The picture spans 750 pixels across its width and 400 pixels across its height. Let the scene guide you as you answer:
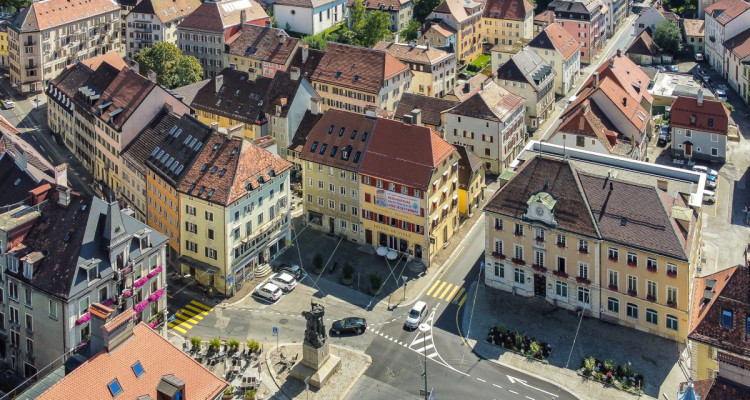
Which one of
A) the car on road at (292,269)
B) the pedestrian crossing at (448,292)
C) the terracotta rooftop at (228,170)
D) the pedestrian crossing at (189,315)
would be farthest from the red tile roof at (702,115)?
the pedestrian crossing at (189,315)

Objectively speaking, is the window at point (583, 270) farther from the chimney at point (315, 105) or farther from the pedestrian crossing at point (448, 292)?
the chimney at point (315, 105)

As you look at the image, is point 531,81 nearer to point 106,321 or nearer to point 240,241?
point 240,241

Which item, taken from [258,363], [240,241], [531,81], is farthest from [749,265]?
[531,81]

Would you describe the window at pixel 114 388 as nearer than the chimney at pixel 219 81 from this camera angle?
Yes

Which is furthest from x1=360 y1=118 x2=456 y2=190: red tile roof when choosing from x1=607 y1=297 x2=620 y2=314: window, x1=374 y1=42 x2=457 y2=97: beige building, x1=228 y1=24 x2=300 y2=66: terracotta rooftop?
x1=228 y1=24 x2=300 y2=66: terracotta rooftop

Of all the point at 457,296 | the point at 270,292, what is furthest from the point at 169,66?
the point at 457,296

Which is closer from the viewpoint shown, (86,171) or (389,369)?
(389,369)

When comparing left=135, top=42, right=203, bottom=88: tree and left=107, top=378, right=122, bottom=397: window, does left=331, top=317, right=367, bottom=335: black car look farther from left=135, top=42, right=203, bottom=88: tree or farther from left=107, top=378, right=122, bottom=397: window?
left=135, top=42, right=203, bottom=88: tree
